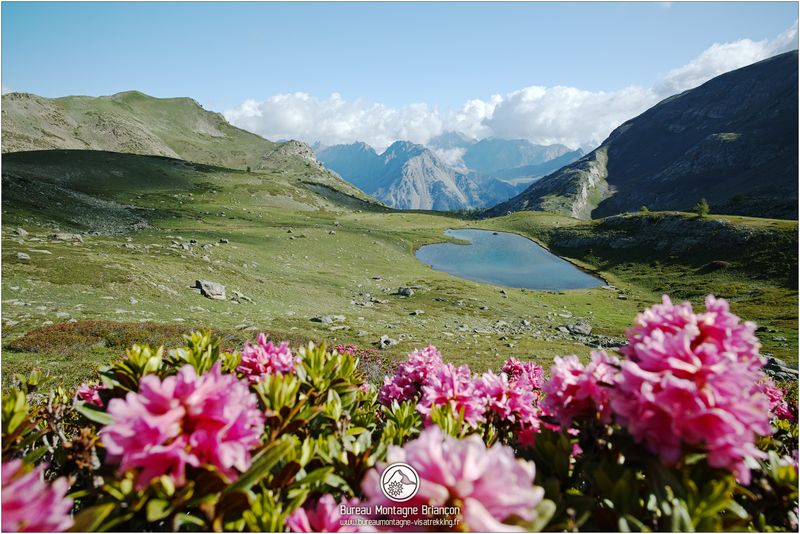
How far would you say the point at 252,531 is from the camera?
2.06 meters

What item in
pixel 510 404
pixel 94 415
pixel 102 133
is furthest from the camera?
pixel 102 133

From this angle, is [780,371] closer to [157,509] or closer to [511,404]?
[511,404]

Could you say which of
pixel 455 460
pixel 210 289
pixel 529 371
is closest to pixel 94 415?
pixel 455 460

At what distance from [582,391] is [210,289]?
82.4ft

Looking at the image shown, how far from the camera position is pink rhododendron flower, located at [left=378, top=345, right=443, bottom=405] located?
450 centimetres

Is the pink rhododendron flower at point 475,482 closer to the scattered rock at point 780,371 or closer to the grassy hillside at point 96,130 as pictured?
the scattered rock at point 780,371

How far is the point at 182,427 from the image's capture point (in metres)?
2.04

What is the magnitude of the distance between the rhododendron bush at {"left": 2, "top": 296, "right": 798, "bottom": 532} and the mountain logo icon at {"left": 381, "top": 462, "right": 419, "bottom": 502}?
28mm

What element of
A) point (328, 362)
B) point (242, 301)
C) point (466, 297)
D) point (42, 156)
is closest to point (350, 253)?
point (466, 297)

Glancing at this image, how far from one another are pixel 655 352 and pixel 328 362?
2.44m

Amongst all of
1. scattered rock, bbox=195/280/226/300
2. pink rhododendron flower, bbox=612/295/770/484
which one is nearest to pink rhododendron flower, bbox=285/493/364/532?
pink rhododendron flower, bbox=612/295/770/484

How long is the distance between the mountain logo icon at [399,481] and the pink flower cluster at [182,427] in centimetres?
72

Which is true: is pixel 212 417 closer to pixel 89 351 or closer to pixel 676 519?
pixel 676 519

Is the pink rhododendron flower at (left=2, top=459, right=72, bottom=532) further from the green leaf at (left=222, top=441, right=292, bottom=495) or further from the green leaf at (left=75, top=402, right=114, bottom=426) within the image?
the green leaf at (left=75, top=402, right=114, bottom=426)
